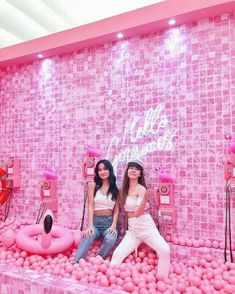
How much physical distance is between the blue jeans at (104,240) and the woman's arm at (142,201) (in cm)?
42

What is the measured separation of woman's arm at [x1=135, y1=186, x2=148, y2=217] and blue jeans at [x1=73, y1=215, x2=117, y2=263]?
419 mm

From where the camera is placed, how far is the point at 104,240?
3633 mm

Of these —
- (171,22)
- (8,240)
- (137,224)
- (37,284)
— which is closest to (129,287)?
(37,284)

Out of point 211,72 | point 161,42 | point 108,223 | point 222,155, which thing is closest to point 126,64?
point 161,42

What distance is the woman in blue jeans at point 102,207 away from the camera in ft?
12.0

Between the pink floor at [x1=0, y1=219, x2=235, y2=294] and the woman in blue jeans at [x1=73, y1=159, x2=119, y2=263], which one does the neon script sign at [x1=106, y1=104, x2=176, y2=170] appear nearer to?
the woman in blue jeans at [x1=73, y1=159, x2=119, y2=263]

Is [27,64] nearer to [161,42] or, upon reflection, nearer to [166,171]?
[161,42]

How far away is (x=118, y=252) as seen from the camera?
11.2 ft

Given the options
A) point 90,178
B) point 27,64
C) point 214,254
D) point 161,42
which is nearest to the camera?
point 214,254

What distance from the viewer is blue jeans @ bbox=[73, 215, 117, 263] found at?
3567mm

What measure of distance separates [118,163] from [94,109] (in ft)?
2.78

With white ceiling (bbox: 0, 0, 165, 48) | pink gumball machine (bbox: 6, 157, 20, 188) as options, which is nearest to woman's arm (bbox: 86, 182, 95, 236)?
pink gumball machine (bbox: 6, 157, 20, 188)

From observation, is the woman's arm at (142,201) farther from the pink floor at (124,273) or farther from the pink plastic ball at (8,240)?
the pink plastic ball at (8,240)

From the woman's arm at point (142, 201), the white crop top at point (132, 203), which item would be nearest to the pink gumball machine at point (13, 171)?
the white crop top at point (132, 203)
